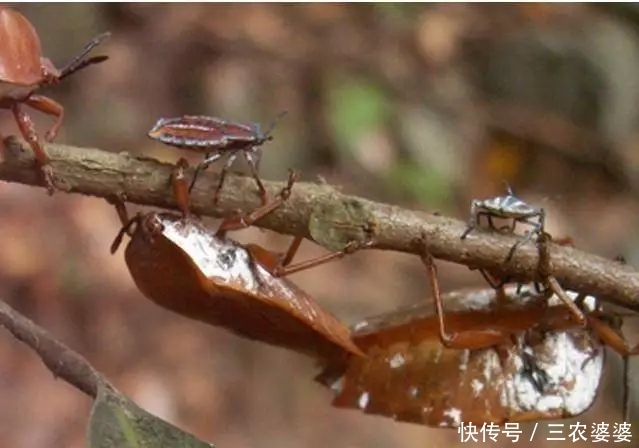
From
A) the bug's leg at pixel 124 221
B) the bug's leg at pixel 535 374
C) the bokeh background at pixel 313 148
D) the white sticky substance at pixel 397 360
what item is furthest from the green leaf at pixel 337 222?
the bokeh background at pixel 313 148

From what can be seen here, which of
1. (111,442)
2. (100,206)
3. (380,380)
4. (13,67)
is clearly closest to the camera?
(111,442)

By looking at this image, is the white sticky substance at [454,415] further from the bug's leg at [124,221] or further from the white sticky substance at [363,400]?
the bug's leg at [124,221]

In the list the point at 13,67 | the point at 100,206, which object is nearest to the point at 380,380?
the point at 13,67

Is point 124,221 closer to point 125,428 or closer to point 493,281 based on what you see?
point 125,428

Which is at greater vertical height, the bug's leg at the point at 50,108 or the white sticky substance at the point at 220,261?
the bug's leg at the point at 50,108

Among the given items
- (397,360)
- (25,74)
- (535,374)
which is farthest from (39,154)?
(535,374)

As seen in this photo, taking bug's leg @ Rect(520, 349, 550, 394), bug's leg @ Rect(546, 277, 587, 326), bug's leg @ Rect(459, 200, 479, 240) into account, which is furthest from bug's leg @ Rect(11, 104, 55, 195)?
bug's leg @ Rect(520, 349, 550, 394)

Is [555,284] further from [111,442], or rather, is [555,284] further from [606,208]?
[606,208]
